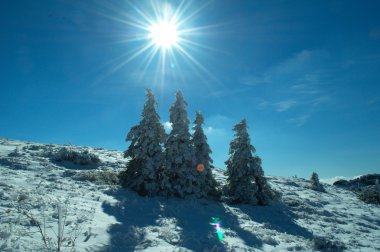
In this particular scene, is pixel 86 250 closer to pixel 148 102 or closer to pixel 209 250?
pixel 209 250

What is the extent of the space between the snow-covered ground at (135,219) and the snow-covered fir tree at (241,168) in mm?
1422

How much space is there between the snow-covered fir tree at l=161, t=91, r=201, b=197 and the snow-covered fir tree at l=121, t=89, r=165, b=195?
87 cm

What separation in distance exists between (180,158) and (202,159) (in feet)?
8.89

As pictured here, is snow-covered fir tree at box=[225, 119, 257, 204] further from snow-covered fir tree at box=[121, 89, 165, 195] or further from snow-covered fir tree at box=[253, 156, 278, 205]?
snow-covered fir tree at box=[121, 89, 165, 195]

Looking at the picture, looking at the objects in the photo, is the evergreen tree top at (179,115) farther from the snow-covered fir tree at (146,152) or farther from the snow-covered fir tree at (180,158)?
the snow-covered fir tree at (146,152)

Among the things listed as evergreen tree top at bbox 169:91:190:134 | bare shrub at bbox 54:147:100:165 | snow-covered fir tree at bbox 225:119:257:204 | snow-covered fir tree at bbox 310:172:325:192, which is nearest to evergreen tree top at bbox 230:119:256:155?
snow-covered fir tree at bbox 225:119:257:204

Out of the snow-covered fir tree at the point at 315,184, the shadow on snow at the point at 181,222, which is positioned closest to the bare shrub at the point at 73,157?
the shadow on snow at the point at 181,222

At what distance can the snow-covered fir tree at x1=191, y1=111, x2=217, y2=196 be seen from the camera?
91.8 feet

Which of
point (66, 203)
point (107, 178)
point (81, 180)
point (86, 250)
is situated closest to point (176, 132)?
point (107, 178)

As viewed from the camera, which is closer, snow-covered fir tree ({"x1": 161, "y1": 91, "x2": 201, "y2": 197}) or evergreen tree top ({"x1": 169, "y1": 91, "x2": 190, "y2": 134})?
snow-covered fir tree ({"x1": 161, "y1": 91, "x2": 201, "y2": 197})

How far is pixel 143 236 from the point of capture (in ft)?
46.5

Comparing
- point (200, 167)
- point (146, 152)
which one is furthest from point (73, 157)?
point (200, 167)

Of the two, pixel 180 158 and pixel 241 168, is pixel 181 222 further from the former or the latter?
pixel 241 168

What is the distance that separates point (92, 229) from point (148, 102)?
1608 cm
